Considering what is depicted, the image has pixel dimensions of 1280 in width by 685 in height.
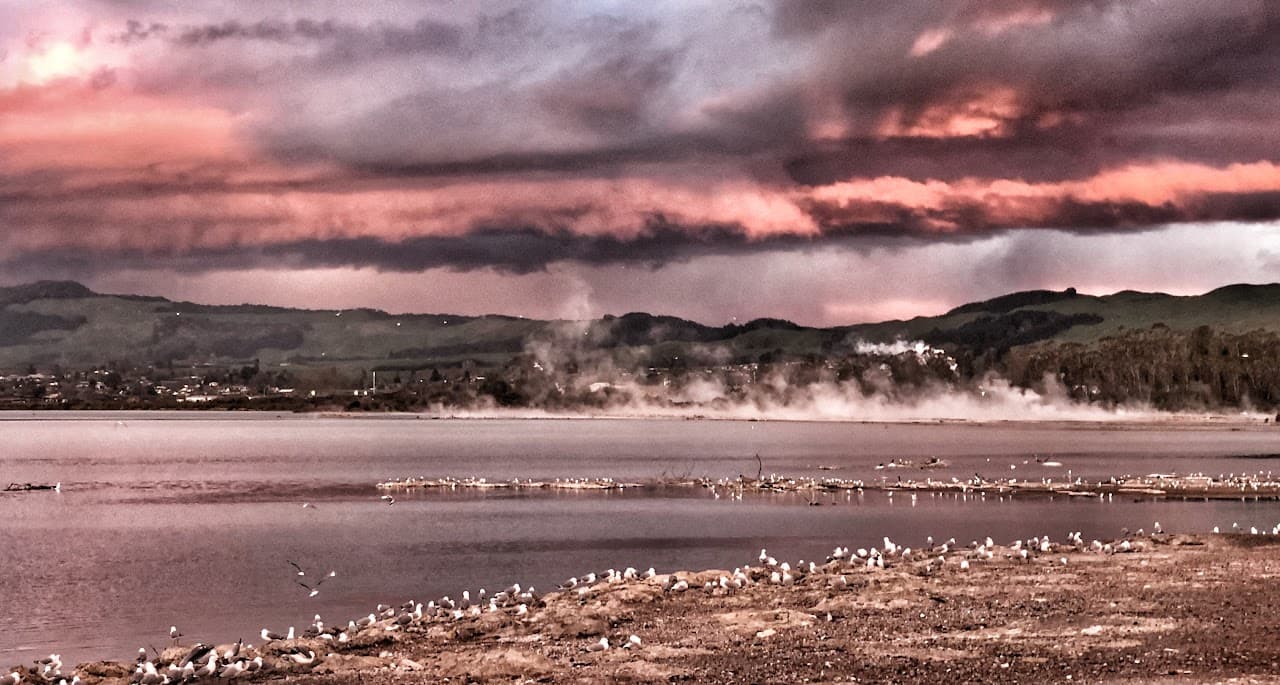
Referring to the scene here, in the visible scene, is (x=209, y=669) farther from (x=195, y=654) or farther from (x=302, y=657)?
(x=302, y=657)

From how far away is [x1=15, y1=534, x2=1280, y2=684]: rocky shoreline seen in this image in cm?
2427

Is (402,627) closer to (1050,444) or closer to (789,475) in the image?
(789,475)

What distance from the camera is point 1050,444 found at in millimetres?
198250

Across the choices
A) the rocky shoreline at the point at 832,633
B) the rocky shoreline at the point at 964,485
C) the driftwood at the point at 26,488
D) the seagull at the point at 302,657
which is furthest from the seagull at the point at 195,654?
the driftwood at the point at 26,488

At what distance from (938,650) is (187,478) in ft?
383

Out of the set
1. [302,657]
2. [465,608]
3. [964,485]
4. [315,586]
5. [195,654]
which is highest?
[195,654]

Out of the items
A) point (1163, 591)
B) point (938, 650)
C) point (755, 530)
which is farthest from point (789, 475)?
point (938, 650)

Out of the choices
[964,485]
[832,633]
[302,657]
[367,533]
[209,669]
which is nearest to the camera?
[209,669]

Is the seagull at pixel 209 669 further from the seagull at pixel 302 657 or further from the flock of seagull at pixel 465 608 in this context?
the seagull at pixel 302 657

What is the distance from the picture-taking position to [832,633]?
28.2 m

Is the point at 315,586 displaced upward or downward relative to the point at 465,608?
downward

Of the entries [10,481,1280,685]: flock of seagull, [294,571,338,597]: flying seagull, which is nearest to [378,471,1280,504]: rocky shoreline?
[10,481,1280,685]: flock of seagull

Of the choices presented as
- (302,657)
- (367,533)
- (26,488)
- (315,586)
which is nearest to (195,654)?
(302,657)

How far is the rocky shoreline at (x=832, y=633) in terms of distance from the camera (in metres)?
24.3
